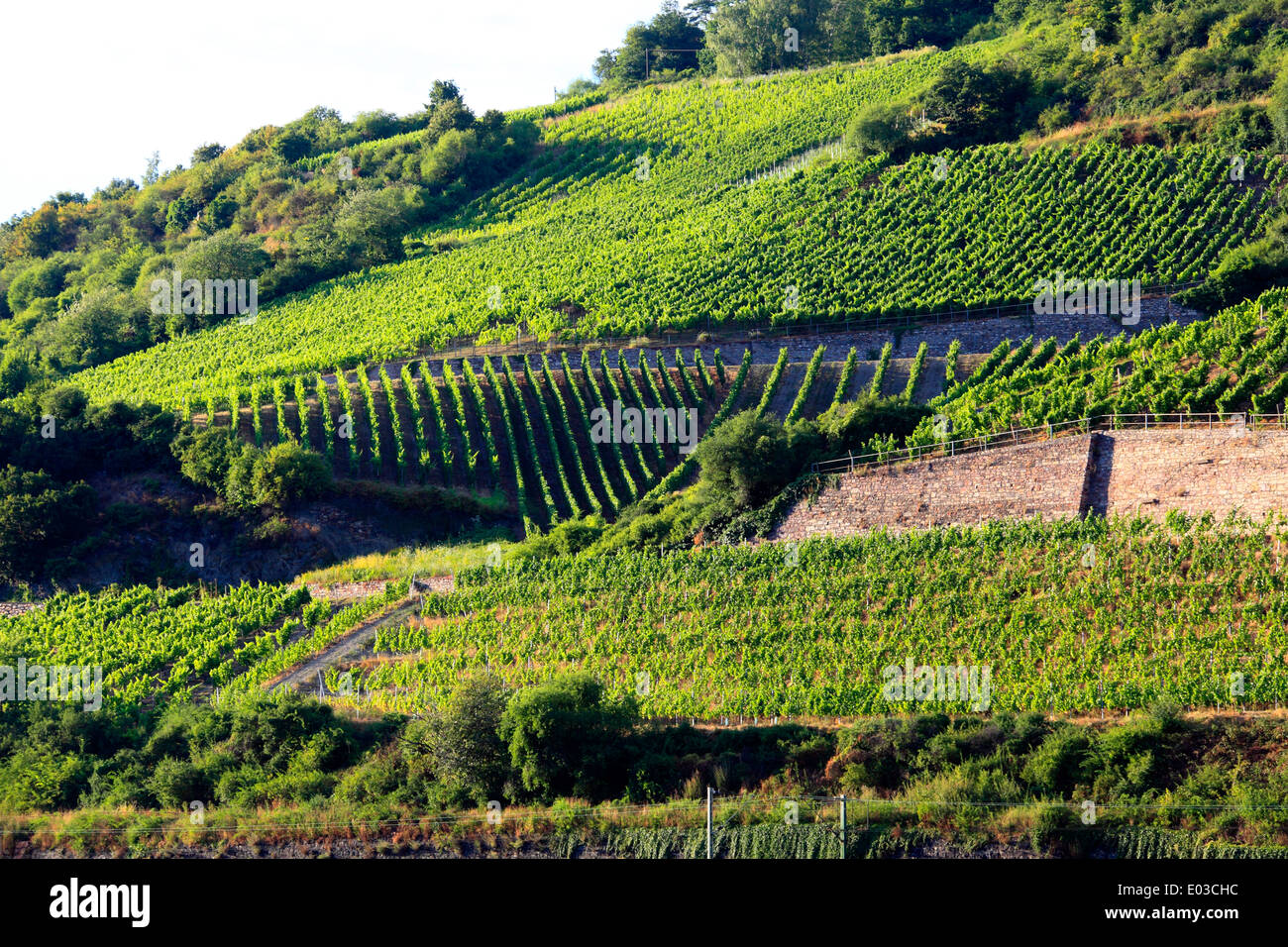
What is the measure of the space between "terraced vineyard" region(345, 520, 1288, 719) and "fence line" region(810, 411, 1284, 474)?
11.4 ft

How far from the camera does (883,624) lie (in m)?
34.7

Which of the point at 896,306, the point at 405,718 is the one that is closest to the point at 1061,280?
the point at 896,306

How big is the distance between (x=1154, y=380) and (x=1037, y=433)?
369 centimetres

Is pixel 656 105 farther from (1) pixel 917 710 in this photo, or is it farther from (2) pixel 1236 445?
(1) pixel 917 710

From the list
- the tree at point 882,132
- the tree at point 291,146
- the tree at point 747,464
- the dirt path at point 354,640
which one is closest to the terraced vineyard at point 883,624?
the dirt path at point 354,640

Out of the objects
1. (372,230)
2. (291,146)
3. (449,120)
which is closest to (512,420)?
(372,230)

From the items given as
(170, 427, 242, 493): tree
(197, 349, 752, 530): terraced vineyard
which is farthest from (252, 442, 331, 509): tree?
(197, 349, 752, 530): terraced vineyard

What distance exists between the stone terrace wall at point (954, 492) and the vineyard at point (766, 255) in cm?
1869

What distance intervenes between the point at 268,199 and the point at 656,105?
2666cm

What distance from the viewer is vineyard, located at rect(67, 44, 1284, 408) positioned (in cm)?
6019

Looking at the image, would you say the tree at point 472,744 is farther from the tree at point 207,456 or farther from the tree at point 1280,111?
the tree at point 1280,111

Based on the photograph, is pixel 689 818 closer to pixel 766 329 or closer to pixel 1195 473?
pixel 1195 473

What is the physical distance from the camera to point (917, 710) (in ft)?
99.2

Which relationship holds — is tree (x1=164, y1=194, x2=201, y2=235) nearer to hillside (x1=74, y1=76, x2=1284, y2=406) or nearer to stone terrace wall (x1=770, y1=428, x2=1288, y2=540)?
hillside (x1=74, y1=76, x2=1284, y2=406)
